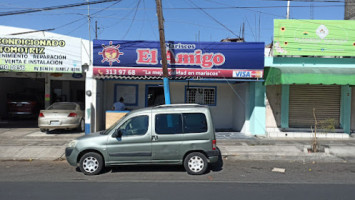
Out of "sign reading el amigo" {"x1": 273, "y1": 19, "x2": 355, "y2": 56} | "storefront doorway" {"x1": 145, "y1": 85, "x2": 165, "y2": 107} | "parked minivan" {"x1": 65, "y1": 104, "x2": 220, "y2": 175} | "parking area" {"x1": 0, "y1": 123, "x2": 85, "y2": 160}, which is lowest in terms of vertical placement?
"parking area" {"x1": 0, "y1": 123, "x2": 85, "y2": 160}

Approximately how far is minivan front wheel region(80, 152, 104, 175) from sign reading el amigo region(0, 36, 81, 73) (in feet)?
19.9

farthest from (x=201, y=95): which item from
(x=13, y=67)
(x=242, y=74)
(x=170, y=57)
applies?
(x=13, y=67)

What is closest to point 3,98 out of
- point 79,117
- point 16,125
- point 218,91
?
point 16,125

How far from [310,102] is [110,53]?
9504 mm

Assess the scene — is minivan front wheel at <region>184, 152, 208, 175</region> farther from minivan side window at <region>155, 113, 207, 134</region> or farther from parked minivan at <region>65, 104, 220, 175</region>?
minivan side window at <region>155, 113, 207, 134</region>

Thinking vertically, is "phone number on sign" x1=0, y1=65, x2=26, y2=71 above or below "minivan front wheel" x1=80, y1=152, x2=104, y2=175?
above

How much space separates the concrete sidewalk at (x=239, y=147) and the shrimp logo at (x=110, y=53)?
148 inches

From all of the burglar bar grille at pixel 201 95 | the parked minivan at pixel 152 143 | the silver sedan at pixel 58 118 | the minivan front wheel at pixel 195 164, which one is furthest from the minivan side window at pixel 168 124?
the burglar bar grille at pixel 201 95

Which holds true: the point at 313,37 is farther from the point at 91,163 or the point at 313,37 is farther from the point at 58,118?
the point at 58,118

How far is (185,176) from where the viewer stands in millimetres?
6648

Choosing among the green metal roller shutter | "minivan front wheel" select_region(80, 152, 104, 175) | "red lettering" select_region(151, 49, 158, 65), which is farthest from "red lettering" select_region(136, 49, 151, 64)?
the green metal roller shutter

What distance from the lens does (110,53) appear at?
11812 millimetres

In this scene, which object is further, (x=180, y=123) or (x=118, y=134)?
(x=180, y=123)

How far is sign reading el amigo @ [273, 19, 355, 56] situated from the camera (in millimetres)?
12148
